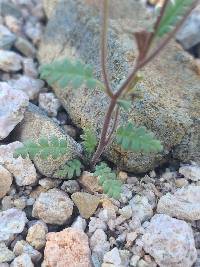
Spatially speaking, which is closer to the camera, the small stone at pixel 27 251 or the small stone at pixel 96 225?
the small stone at pixel 27 251

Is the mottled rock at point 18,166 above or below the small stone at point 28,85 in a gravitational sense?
below

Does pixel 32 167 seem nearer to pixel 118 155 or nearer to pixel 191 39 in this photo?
pixel 118 155

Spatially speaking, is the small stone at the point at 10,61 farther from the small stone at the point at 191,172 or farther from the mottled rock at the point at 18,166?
the small stone at the point at 191,172

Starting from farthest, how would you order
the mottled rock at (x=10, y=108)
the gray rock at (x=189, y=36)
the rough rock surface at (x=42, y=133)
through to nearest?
Answer: the gray rock at (x=189, y=36), the mottled rock at (x=10, y=108), the rough rock surface at (x=42, y=133)

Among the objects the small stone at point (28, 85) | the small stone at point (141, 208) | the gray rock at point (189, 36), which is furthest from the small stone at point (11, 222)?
the gray rock at point (189, 36)

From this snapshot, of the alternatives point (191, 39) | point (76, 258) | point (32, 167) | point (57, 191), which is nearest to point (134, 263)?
point (76, 258)
